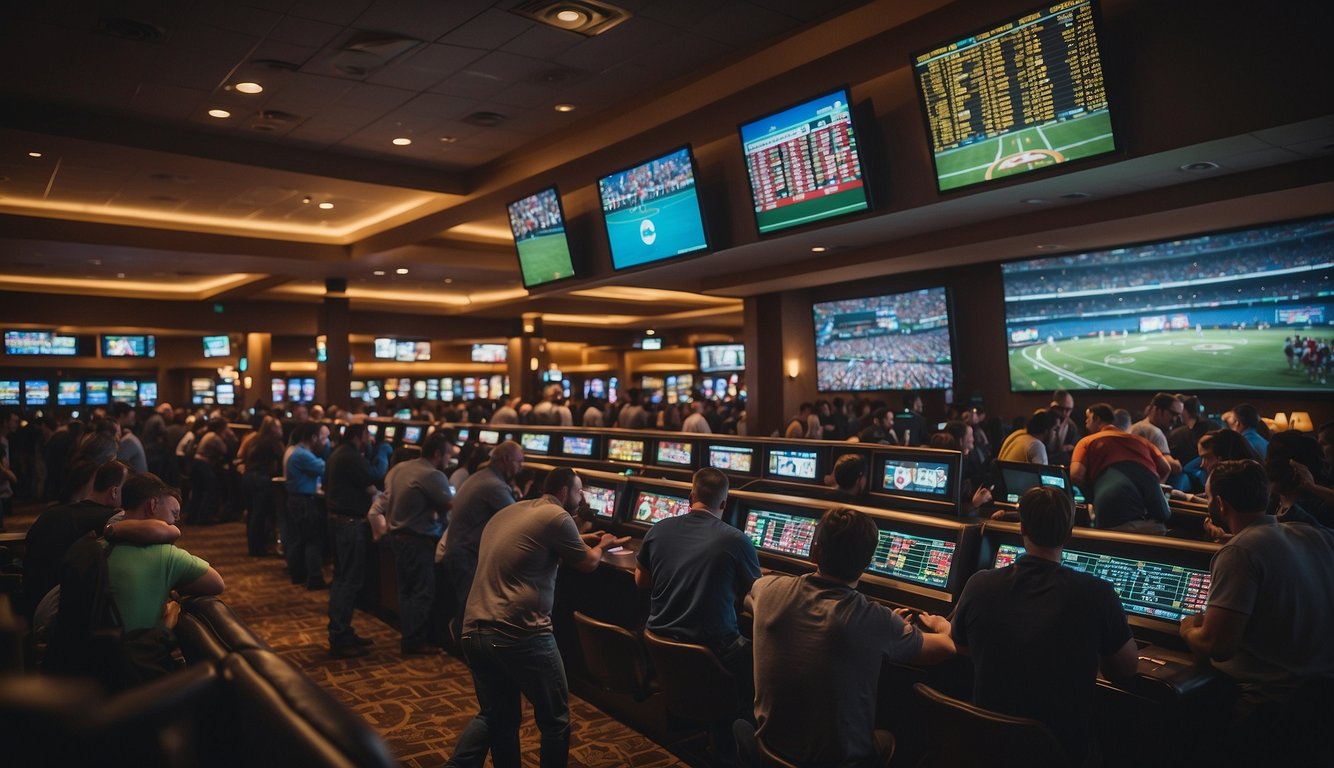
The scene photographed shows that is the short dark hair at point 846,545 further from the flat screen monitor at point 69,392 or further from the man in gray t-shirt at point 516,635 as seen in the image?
the flat screen monitor at point 69,392

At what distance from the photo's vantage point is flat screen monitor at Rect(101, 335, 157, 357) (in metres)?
19.2

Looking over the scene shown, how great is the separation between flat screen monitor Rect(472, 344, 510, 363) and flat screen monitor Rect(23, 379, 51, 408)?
933 cm

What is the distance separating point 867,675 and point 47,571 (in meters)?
3.04

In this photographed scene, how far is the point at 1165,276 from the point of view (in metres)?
7.88

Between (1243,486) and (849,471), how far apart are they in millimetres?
2280

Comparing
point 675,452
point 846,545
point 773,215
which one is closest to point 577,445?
point 675,452

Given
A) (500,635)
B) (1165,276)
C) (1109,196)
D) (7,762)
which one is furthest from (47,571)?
(1165,276)

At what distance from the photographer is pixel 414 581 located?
5418 mm

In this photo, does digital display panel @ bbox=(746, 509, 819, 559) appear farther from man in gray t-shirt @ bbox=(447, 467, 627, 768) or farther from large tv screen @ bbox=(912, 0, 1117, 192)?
large tv screen @ bbox=(912, 0, 1117, 192)

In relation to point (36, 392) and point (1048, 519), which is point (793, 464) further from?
point (36, 392)

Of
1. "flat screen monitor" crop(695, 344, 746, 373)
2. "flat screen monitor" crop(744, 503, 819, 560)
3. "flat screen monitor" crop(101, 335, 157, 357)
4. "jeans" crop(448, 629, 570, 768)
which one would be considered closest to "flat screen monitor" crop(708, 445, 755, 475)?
"flat screen monitor" crop(744, 503, 819, 560)

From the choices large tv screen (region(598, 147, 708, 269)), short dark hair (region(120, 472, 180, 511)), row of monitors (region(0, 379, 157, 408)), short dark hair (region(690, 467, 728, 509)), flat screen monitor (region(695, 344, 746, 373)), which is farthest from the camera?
flat screen monitor (region(695, 344, 746, 373))

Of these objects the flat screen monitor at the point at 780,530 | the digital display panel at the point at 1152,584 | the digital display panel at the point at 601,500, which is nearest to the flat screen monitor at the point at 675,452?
the digital display panel at the point at 601,500

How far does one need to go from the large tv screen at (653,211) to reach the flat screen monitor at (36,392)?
1730 centimetres
